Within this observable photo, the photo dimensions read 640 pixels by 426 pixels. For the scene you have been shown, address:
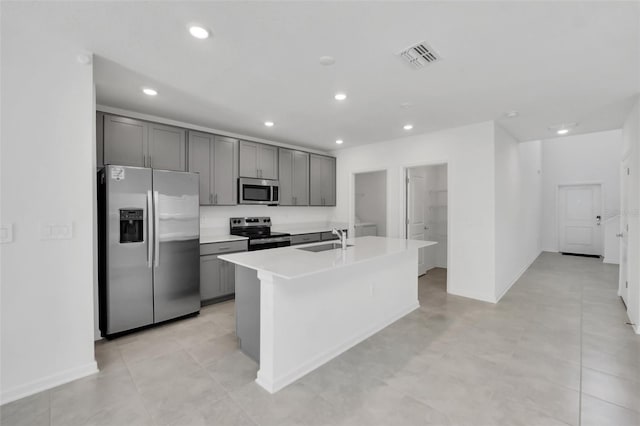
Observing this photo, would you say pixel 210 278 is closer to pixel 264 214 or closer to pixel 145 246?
pixel 145 246

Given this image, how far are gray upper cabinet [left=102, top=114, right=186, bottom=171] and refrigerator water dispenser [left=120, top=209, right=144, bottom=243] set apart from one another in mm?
838

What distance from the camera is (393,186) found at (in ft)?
16.8

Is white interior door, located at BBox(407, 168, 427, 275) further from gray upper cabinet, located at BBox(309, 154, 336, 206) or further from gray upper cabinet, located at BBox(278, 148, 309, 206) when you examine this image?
gray upper cabinet, located at BBox(278, 148, 309, 206)

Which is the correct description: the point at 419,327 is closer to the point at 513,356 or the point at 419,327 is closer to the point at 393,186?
the point at 513,356

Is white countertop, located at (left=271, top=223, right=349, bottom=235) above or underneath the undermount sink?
above

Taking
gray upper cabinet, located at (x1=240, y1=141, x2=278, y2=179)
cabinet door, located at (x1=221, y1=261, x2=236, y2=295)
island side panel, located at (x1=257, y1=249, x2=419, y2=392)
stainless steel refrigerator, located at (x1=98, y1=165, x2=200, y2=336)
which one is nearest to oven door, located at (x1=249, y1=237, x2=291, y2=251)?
cabinet door, located at (x1=221, y1=261, x2=236, y2=295)

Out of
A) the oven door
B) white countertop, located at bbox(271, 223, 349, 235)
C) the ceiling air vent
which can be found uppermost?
the ceiling air vent

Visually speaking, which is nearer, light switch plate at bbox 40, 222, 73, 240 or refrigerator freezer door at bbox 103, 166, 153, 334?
light switch plate at bbox 40, 222, 73, 240

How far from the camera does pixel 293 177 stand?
530cm

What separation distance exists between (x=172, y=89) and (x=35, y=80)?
108cm

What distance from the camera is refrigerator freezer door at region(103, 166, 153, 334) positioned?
282 centimetres

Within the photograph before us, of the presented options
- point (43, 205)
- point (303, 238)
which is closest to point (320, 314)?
point (43, 205)

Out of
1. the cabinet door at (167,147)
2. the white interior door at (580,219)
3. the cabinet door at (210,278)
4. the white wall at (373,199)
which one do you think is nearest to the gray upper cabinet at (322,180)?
the white wall at (373,199)

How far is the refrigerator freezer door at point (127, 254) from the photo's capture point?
2.82 metres
